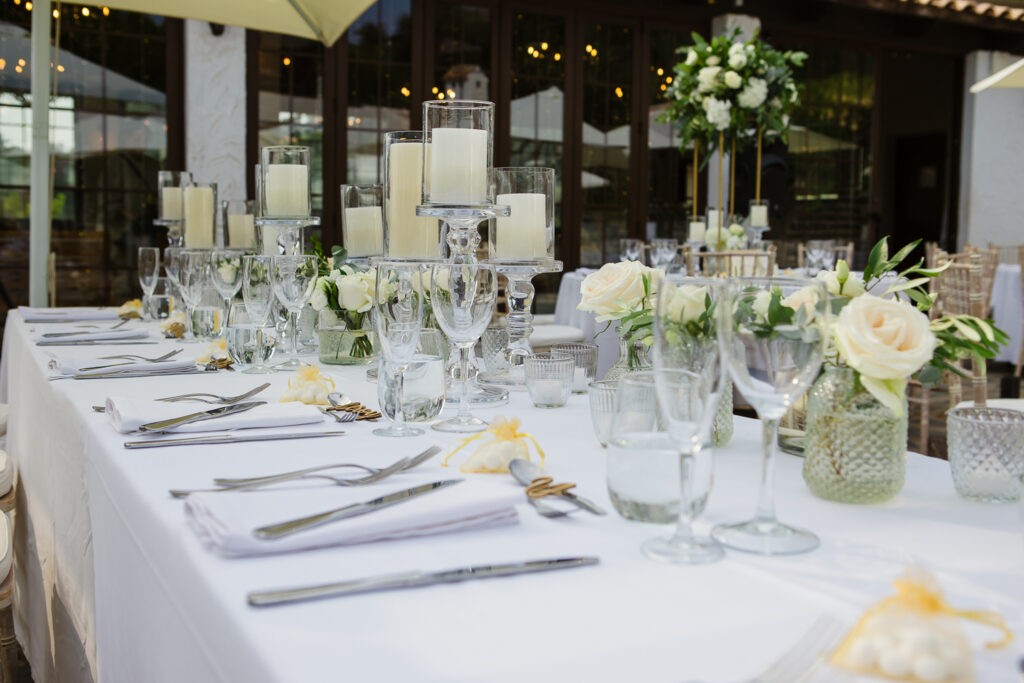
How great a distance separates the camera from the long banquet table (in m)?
0.63

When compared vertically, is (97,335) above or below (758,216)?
below

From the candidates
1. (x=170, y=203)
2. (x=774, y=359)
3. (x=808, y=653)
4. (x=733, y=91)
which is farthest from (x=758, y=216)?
(x=808, y=653)

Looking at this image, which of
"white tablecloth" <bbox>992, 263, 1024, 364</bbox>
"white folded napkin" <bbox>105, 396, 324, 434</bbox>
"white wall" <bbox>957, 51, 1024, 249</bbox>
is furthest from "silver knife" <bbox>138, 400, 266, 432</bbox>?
"white wall" <bbox>957, 51, 1024, 249</bbox>

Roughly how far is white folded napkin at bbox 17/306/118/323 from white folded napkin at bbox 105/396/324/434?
1.89 m

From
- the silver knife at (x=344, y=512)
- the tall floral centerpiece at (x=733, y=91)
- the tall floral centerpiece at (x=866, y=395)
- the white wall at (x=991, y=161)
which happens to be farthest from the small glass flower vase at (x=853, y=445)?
the white wall at (x=991, y=161)

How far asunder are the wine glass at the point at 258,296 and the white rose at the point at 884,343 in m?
1.23

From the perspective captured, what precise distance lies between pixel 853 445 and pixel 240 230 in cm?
237

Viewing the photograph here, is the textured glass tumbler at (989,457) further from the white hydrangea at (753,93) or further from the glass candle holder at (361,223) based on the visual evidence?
the white hydrangea at (753,93)

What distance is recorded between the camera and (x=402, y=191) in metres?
1.70

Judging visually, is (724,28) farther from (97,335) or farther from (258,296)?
(258,296)

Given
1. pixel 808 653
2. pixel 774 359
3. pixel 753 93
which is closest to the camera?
pixel 808 653

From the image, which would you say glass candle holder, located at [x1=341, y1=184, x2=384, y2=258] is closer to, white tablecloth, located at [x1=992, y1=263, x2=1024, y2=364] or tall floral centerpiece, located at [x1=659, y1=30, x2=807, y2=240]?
tall floral centerpiece, located at [x1=659, y1=30, x2=807, y2=240]

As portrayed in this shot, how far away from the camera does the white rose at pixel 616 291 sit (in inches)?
54.8

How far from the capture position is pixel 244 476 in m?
1.07
